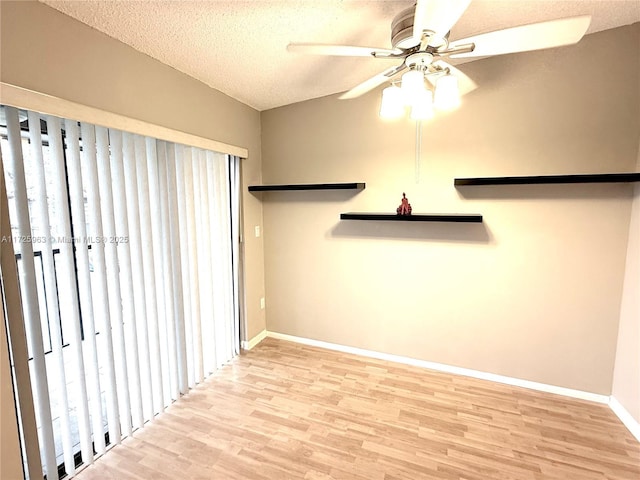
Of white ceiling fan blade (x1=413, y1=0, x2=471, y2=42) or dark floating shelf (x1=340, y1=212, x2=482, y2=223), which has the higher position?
white ceiling fan blade (x1=413, y1=0, x2=471, y2=42)

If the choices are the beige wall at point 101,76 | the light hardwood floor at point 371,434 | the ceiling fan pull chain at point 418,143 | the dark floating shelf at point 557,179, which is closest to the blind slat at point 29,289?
the beige wall at point 101,76

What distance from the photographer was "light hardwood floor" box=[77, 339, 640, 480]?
1777mm

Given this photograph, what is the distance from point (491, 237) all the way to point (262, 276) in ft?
7.40

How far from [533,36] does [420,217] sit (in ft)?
4.57

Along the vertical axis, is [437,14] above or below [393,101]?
above

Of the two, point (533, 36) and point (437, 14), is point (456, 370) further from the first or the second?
point (437, 14)

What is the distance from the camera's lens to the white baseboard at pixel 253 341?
3.18m

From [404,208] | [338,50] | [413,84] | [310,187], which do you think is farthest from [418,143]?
[338,50]

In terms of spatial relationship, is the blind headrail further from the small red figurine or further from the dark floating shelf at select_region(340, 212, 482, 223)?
the small red figurine

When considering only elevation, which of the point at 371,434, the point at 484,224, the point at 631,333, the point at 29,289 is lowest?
the point at 371,434

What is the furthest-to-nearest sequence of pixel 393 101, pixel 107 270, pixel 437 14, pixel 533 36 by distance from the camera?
1. pixel 107 270
2. pixel 393 101
3. pixel 533 36
4. pixel 437 14

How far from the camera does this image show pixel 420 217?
98.7 inches

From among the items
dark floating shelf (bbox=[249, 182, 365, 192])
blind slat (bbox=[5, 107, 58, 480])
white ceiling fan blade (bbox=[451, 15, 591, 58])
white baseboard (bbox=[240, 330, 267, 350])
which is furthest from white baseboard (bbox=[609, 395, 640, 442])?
blind slat (bbox=[5, 107, 58, 480])

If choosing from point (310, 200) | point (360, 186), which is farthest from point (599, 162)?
point (310, 200)
